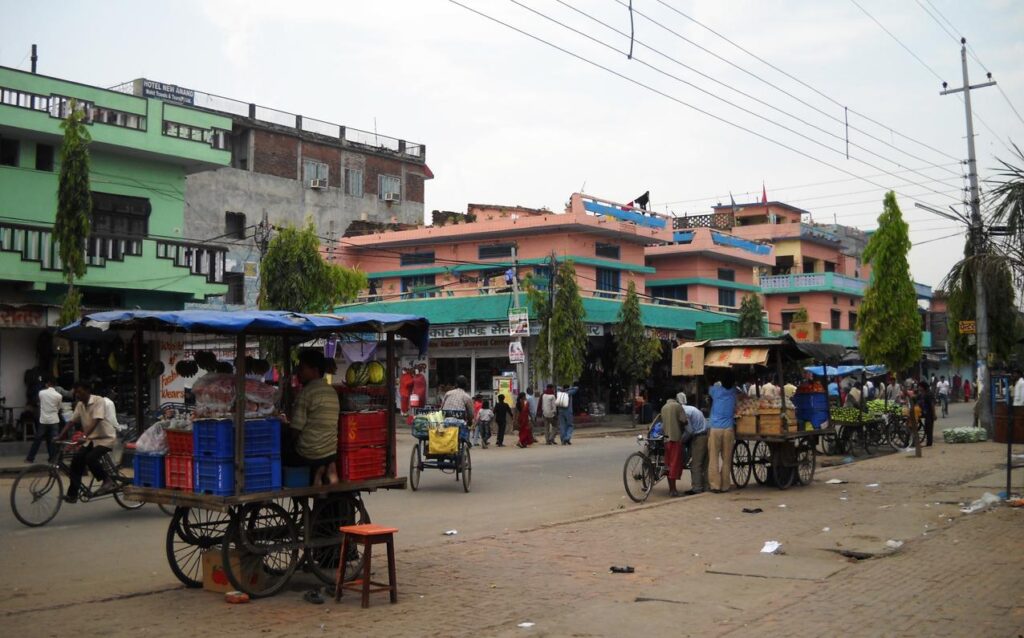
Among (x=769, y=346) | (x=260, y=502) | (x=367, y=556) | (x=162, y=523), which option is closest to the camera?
(x=367, y=556)

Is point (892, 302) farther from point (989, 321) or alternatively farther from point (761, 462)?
point (761, 462)

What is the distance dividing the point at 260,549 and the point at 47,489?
20.7ft

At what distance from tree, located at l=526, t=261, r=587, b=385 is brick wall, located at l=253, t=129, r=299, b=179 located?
18.8 m

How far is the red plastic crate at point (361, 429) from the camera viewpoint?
9.22m

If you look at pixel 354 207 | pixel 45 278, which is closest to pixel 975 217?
pixel 45 278

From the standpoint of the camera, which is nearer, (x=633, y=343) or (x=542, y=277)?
(x=633, y=343)

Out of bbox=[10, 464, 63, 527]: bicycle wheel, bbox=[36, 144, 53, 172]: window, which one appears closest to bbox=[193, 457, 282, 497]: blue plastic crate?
bbox=[10, 464, 63, 527]: bicycle wheel

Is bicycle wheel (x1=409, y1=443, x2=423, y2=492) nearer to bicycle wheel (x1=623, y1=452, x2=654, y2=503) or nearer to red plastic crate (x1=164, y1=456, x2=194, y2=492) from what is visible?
bicycle wheel (x1=623, y1=452, x2=654, y2=503)

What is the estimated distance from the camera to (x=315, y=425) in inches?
354

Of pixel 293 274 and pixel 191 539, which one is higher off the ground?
pixel 293 274

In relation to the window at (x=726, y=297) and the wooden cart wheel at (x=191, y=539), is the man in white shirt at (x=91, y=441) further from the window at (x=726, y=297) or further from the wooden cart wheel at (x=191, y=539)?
the window at (x=726, y=297)

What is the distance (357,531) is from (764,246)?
48.3 meters

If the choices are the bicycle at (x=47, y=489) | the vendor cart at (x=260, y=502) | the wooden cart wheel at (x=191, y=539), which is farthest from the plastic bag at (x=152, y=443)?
the bicycle at (x=47, y=489)

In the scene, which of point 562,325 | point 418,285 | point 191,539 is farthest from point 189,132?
point 191,539
